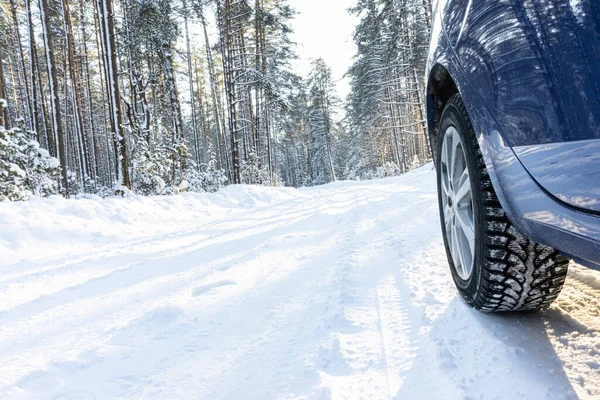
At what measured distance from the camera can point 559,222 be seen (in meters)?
0.86

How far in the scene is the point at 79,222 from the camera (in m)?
5.32

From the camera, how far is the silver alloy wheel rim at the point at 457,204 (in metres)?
1.49

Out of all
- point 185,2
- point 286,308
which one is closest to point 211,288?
point 286,308

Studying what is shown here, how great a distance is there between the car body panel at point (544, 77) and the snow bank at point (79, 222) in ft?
15.9

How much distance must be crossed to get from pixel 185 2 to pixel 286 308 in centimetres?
1879

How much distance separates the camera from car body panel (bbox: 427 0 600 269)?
77 cm

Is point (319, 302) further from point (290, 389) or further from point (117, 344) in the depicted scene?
point (117, 344)

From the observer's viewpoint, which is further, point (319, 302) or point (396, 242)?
point (396, 242)

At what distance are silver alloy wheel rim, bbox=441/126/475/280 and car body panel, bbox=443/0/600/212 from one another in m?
0.46

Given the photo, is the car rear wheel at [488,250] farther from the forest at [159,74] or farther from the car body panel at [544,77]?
the forest at [159,74]

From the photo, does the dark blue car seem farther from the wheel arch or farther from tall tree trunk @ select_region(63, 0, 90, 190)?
tall tree trunk @ select_region(63, 0, 90, 190)

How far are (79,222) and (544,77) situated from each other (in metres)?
6.13

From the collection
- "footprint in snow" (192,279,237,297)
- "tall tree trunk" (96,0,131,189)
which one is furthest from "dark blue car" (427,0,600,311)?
"tall tree trunk" (96,0,131,189)

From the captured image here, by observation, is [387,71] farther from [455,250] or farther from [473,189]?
[473,189]
